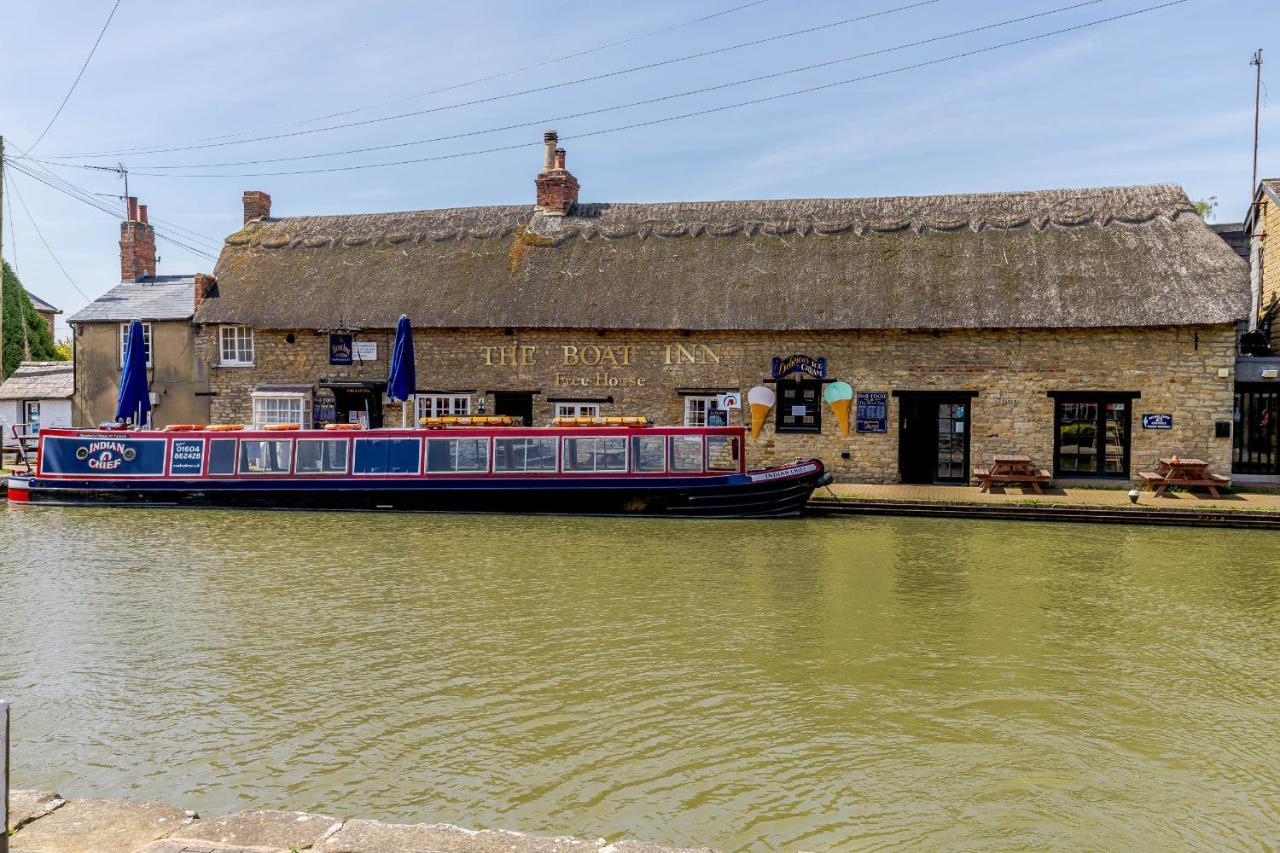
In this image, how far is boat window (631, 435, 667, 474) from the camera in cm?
1680

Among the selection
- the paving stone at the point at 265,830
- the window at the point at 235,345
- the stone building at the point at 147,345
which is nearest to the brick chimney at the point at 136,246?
the stone building at the point at 147,345

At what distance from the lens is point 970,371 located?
19.5 metres

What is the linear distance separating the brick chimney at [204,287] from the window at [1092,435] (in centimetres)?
2042

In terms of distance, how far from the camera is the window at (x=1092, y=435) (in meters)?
19.1

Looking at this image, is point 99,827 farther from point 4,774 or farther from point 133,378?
point 133,378

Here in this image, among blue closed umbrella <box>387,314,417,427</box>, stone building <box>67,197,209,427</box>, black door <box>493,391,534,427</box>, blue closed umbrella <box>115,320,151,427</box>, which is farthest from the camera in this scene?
stone building <box>67,197,209,427</box>

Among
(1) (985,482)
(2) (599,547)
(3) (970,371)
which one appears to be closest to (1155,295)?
(3) (970,371)

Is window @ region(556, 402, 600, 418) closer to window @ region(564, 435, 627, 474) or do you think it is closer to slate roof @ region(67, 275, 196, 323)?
window @ region(564, 435, 627, 474)

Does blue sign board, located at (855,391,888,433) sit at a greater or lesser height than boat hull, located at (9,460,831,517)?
greater

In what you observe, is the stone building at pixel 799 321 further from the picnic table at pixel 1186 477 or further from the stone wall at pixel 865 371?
the picnic table at pixel 1186 477

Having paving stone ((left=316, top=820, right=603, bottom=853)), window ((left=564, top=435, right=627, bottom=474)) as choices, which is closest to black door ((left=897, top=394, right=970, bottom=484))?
window ((left=564, top=435, right=627, bottom=474))

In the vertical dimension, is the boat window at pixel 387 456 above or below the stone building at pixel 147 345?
below

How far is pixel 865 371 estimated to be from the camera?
20.0m

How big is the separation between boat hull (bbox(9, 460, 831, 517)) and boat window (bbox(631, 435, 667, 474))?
10.9 inches
